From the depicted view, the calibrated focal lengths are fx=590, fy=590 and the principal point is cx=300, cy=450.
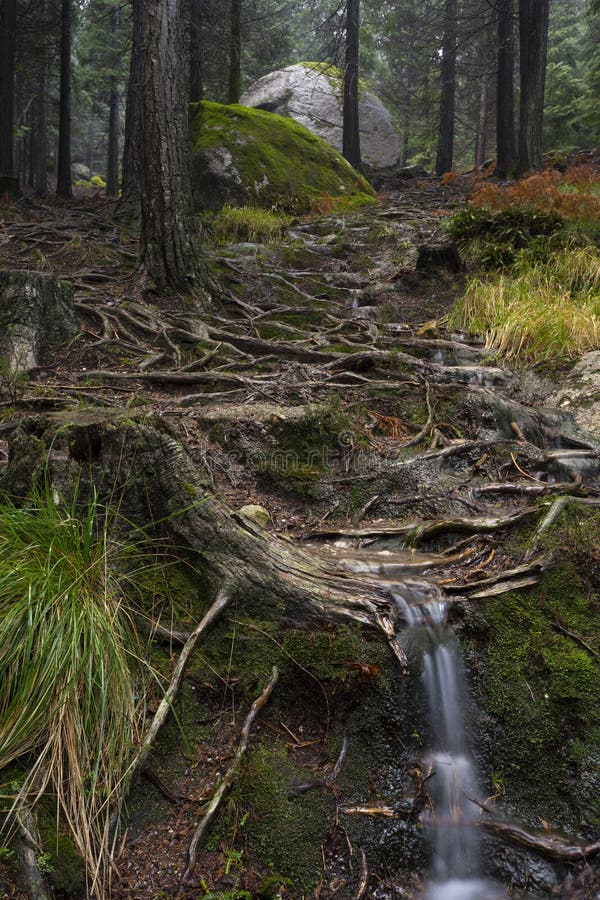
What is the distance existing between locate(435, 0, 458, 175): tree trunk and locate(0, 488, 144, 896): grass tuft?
20.7 metres

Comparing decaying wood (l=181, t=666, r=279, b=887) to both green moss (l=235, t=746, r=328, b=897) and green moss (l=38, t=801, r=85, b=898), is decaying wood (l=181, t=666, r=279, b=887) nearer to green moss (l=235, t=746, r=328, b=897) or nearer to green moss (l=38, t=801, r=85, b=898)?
green moss (l=235, t=746, r=328, b=897)

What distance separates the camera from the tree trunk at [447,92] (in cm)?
1919

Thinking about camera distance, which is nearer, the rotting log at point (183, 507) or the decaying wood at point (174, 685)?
the decaying wood at point (174, 685)

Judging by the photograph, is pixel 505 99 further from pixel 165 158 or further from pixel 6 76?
pixel 165 158

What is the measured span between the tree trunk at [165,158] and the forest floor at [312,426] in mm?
384

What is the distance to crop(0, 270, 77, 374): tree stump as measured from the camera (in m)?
5.46

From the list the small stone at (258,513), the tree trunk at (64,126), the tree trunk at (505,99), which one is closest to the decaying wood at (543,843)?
the small stone at (258,513)

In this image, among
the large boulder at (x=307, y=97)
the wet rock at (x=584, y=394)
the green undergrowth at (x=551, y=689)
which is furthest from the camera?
the large boulder at (x=307, y=97)

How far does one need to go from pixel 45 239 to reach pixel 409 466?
7934 mm

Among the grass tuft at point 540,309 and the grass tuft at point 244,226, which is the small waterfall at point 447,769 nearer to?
the grass tuft at point 540,309

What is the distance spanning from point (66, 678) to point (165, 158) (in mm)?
6089

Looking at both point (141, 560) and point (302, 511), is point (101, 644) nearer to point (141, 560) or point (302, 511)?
point (141, 560)

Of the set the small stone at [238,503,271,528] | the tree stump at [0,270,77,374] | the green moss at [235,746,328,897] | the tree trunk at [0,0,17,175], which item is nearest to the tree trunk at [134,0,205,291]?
the tree stump at [0,270,77,374]

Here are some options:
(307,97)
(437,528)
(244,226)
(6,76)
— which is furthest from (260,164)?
(437,528)
